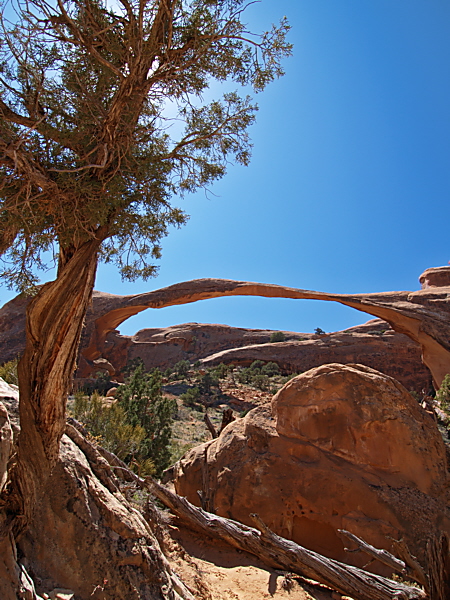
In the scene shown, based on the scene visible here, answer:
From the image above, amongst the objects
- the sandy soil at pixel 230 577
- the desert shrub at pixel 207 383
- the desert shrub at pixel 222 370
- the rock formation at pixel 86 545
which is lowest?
the sandy soil at pixel 230 577

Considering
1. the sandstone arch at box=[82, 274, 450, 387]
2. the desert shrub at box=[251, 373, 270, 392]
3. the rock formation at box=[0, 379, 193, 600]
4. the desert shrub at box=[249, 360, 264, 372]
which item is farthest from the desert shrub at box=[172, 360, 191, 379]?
the rock formation at box=[0, 379, 193, 600]

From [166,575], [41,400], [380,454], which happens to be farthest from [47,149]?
[380,454]

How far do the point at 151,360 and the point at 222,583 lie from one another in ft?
83.6

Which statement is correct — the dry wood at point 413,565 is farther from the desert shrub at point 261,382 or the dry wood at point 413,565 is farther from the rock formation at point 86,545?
the desert shrub at point 261,382

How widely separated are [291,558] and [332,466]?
66.2 inches

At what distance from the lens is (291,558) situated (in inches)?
148

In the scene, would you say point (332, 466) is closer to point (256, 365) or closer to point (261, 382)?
point (261, 382)

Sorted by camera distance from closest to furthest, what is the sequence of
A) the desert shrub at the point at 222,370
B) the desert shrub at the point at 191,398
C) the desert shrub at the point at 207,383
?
the desert shrub at the point at 191,398 → the desert shrub at the point at 207,383 → the desert shrub at the point at 222,370

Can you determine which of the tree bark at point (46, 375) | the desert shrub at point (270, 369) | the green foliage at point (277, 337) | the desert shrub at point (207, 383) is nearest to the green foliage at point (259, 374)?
the desert shrub at point (270, 369)

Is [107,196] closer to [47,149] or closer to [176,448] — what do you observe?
[47,149]

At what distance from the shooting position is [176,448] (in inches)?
379

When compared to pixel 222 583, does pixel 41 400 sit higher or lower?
higher

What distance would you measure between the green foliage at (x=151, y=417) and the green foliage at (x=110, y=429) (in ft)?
1.72

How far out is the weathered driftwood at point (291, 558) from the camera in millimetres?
3090
